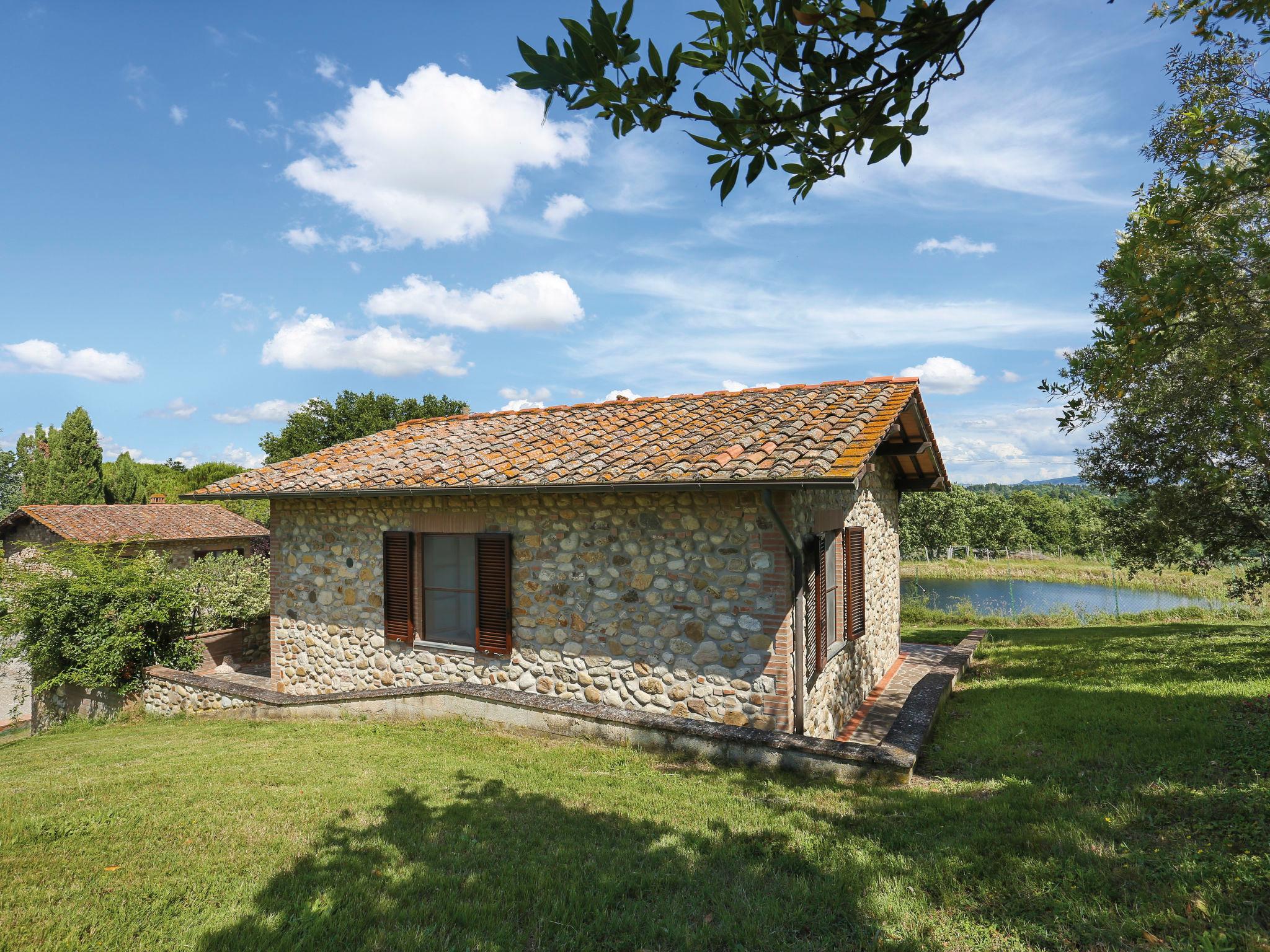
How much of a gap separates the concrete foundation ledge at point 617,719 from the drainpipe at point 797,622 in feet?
1.18

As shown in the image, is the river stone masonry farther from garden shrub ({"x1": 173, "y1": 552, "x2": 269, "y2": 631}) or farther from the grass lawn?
garden shrub ({"x1": 173, "y1": 552, "x2": 269, "y2": 631})

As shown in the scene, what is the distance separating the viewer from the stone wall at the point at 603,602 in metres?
6.29

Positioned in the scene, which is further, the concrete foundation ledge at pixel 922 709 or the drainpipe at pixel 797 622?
the drainpipe at pixel 797 622

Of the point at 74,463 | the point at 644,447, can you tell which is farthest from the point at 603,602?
the point at 74,463

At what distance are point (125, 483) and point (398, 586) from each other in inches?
1372

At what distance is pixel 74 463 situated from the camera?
1233 inches

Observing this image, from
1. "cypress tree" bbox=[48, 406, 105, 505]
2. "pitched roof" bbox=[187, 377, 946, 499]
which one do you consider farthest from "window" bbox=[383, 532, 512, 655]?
"cypress tree" bbox=[48, 406, 105, 505]

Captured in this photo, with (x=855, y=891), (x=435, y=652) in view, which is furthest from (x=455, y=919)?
(x=435, y=652)

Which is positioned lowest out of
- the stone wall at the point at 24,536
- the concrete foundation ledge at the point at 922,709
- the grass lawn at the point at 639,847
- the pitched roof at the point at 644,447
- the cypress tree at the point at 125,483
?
the concrete foundation ledge at the point at 922,709

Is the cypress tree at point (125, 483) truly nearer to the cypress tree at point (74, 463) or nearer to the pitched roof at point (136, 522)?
the cypress tree at point (74, 463)

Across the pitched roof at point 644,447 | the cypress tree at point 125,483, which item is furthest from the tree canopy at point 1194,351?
the cypress tree at point 125,483

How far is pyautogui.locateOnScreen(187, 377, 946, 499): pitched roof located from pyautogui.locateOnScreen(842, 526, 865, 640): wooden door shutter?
1.42 metres

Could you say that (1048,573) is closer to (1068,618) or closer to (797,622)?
(1068,618)

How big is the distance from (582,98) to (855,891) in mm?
3919
